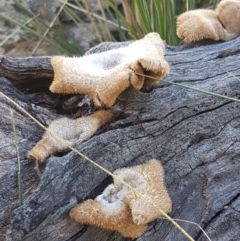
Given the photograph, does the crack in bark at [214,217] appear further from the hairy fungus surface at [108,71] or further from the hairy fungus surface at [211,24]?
the hairy fungus surface at [211,24]

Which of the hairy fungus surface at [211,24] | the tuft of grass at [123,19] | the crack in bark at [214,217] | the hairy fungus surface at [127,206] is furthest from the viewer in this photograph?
the tuft of grass at [123,19]

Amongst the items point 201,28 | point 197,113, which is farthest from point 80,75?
point 201,28

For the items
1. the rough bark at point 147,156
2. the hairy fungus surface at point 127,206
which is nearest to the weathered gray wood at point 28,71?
the rough bark at point 147,156

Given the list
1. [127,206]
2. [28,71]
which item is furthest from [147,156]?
[28,71]

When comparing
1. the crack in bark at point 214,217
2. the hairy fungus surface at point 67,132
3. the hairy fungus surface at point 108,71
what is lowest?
the crack in bark at point 214,217

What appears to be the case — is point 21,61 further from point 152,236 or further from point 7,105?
point 152,236

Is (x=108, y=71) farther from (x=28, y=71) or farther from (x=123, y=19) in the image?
(x=123, y=19)

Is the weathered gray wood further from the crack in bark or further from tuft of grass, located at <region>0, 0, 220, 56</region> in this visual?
tuft of grass, located at <region>0, 0, 220, 56</region>
